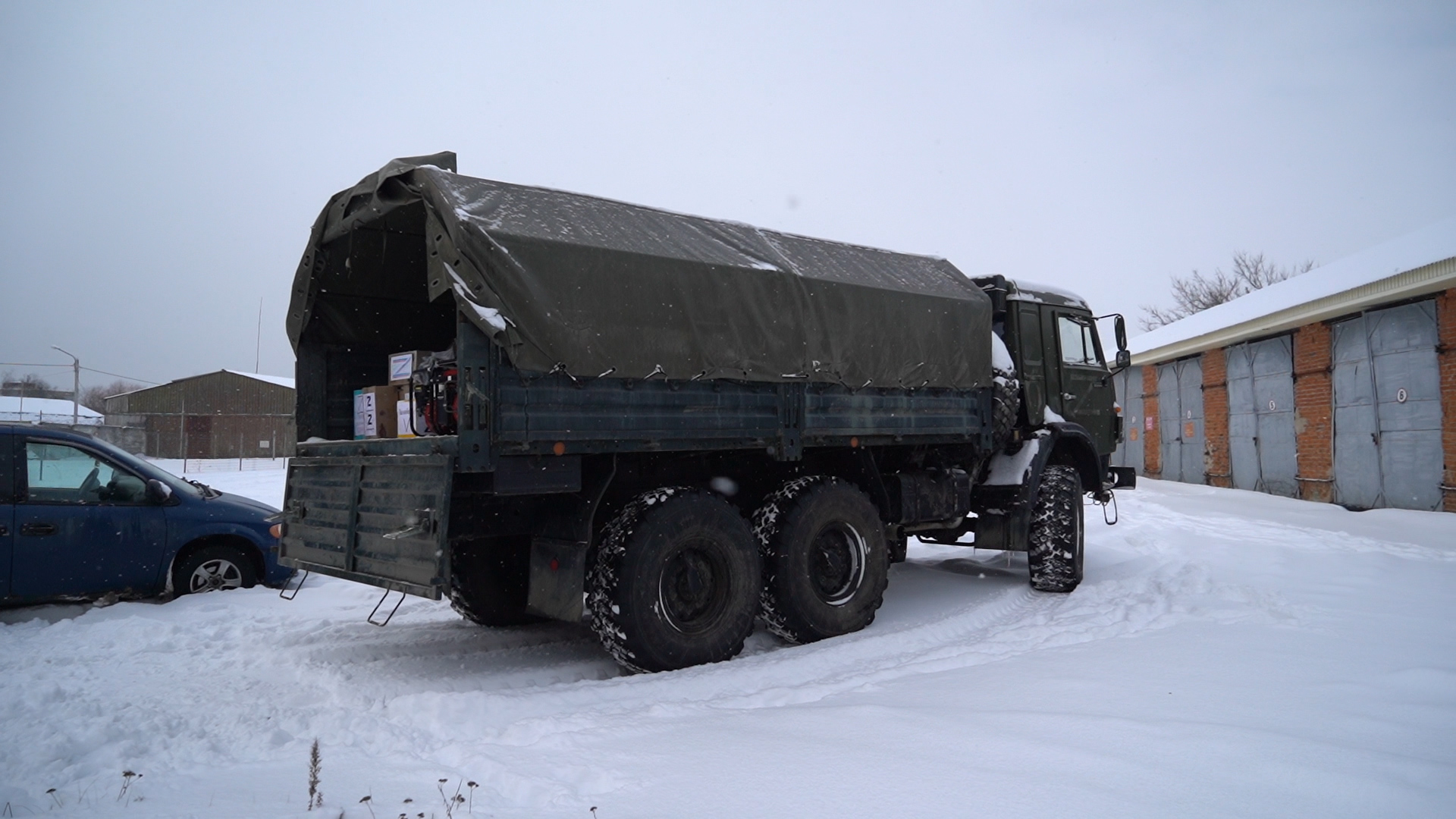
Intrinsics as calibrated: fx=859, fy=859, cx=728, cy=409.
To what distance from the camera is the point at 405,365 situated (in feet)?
17.9

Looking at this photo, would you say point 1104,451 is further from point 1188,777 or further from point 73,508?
point 73,508

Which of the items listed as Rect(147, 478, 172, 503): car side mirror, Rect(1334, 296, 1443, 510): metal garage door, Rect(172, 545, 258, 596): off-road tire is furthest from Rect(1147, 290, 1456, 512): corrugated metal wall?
Rect(147, 478, 172, 503): car side mirror

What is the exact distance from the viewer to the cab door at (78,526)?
21.5 feet

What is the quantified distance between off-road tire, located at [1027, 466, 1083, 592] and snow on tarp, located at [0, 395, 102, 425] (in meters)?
19.7

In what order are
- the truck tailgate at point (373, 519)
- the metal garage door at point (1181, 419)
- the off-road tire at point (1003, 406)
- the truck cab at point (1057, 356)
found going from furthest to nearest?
the metal garage door at point (1181, 419)
the truck cab at point (1057, 356)
the off-road tire at point (1003, 406)
the truck tailgate at point (373, 519)

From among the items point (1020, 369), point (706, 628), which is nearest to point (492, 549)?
point (706, 628)

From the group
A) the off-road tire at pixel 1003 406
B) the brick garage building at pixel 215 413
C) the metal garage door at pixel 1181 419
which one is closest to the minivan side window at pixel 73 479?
the off-road tire at pixel 1003 406

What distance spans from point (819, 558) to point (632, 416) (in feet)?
6.67

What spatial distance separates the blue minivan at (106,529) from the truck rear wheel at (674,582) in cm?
268

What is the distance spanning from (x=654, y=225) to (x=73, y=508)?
519cm

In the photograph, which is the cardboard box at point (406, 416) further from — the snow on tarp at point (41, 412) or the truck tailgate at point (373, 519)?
the snow on tarp at point (41, 412)

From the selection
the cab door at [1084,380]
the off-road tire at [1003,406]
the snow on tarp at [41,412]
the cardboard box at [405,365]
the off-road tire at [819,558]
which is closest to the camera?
the cardboard box at [405,365]

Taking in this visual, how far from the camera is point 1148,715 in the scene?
3.94 meters

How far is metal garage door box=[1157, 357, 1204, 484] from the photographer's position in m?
19.3
